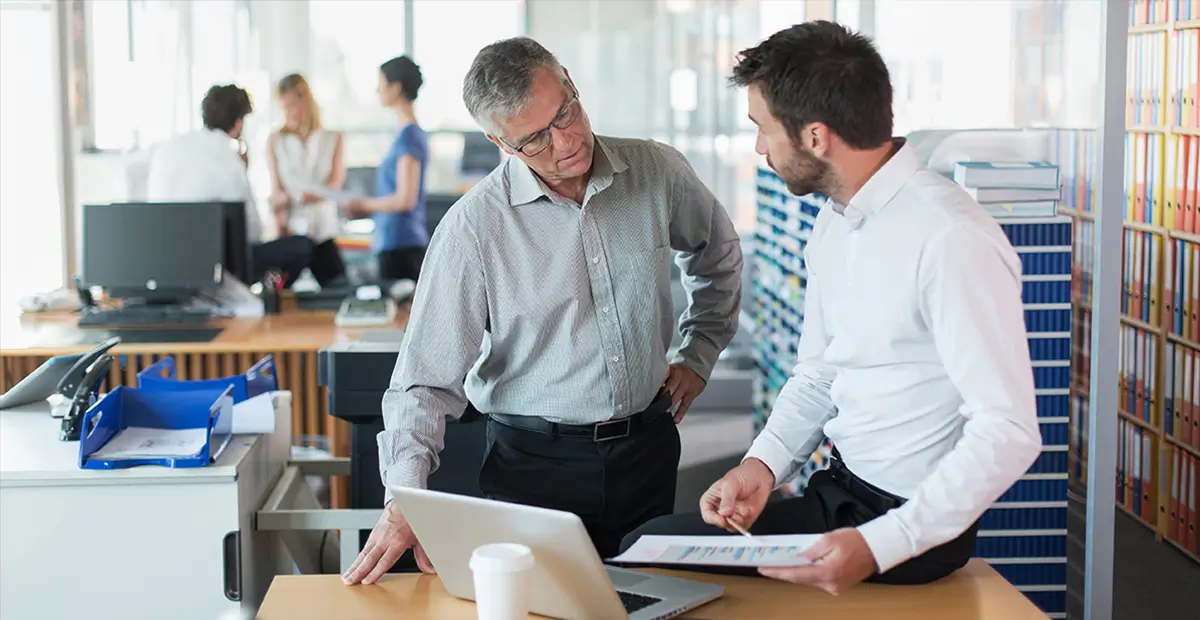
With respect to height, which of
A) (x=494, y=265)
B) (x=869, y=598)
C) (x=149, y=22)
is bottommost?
(x=869, y=598)

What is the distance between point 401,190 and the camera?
205 inches

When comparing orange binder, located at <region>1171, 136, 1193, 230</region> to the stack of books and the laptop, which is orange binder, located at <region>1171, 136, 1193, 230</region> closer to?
the stack of books

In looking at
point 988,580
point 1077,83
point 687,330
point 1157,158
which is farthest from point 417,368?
point 1157,158

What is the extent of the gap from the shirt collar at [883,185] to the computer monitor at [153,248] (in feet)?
11.3

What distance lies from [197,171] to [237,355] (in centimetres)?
89

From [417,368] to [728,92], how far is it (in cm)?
520

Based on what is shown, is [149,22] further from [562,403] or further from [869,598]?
[869,598]

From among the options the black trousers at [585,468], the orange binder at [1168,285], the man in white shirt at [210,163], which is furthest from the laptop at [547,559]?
the man in white shirt at [210,163]

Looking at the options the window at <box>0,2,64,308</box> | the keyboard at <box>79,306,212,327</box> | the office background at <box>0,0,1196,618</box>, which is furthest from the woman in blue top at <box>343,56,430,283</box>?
the window at <box>0,2,64,308</box>

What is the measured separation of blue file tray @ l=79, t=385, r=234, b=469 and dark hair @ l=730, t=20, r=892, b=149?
1344mm

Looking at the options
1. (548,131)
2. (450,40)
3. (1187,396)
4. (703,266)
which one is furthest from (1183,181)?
(450,40)

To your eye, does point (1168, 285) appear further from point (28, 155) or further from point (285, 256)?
point (28, 155)

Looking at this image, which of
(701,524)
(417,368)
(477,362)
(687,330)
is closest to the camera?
(701,524)

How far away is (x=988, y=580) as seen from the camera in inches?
75.5
